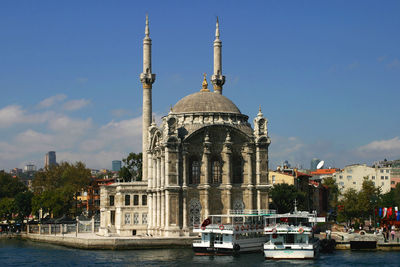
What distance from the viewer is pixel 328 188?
132m

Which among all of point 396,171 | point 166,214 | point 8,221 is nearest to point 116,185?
point 166,214

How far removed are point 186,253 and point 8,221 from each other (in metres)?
58.5

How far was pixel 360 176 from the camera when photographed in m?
128

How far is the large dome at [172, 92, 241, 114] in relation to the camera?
7319 centimetres

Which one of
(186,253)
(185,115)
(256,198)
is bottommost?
(186,253)

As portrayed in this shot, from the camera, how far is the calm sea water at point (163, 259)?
53.7 metres

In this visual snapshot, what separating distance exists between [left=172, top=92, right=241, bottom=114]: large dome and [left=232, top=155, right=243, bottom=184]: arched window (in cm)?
523

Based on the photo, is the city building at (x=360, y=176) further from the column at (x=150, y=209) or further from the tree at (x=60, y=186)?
the column at (x=150, y=209)

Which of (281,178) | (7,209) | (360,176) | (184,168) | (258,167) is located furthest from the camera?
(360,176)

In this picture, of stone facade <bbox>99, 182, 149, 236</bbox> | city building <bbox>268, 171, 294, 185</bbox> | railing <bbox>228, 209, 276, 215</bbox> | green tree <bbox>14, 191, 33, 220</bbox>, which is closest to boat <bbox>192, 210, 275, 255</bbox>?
railing <bbox>228, 209, 276, 215</bbox>

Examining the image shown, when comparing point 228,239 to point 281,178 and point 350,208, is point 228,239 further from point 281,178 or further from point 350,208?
point 281,178

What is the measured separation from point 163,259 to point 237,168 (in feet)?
63.0

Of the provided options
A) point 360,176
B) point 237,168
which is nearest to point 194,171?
point 237,168

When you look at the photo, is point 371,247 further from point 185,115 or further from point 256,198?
point 185,115
